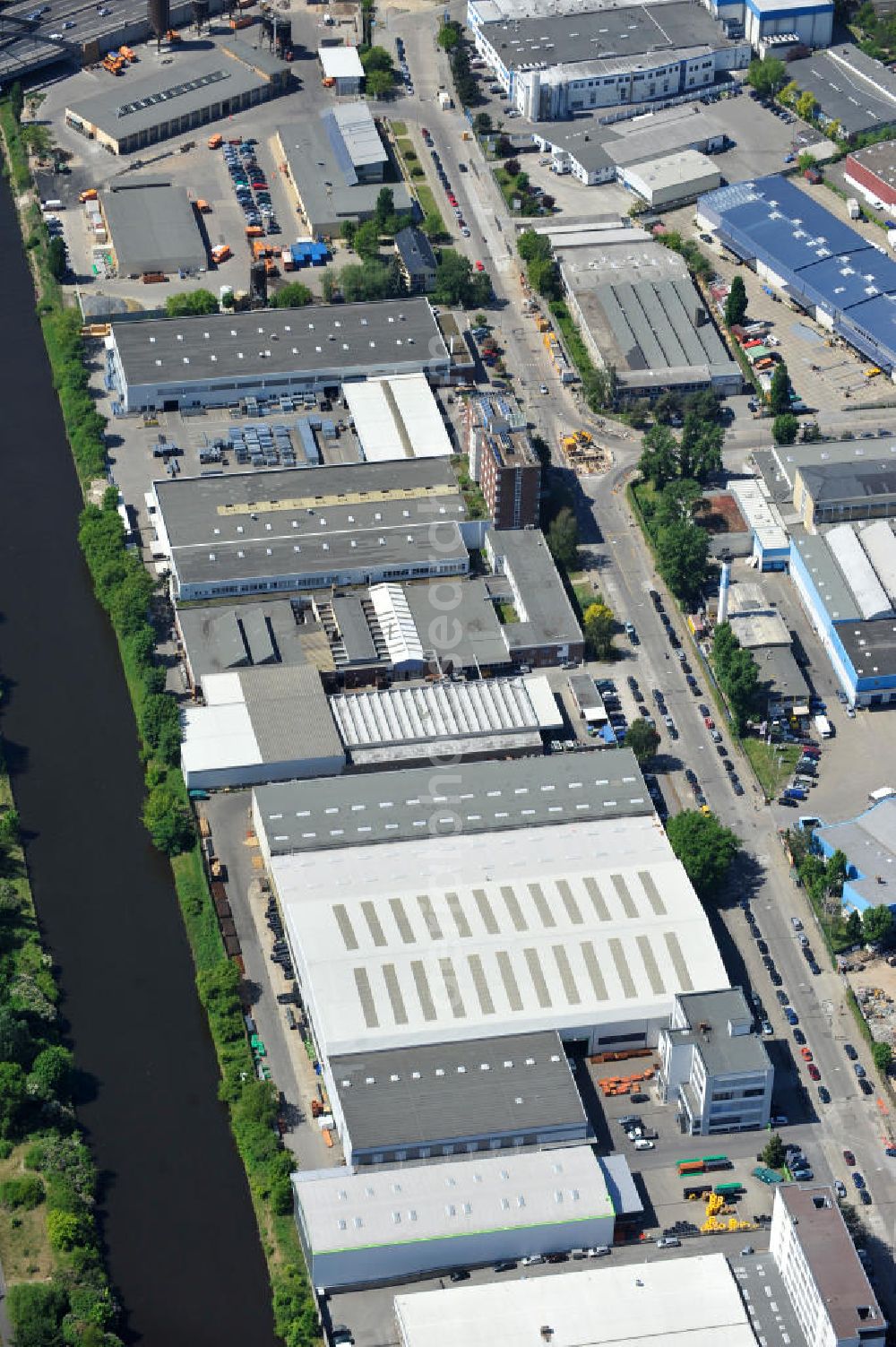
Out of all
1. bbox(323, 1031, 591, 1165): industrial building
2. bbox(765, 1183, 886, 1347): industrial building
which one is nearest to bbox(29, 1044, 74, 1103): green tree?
bbox(323, 1031, 591, 1165): industrial building

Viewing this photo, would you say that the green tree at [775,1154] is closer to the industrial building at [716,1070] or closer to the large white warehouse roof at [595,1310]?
the industrial building at [716,1070]

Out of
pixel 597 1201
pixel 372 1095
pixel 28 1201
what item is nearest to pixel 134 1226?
pixel 28 1201

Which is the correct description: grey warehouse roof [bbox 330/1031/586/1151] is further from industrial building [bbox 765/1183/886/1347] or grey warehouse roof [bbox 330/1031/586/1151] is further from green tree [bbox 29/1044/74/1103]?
green tree [bbox 29/1044/74/1103]

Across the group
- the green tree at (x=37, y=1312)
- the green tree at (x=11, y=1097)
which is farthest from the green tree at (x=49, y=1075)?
the green tree at (x=37, y=1312)

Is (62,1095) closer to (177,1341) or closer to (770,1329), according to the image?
(177,1341)

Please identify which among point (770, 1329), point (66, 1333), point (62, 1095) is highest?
point (62, 1095)

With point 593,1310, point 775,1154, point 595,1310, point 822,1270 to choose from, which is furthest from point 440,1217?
point 822,1270
